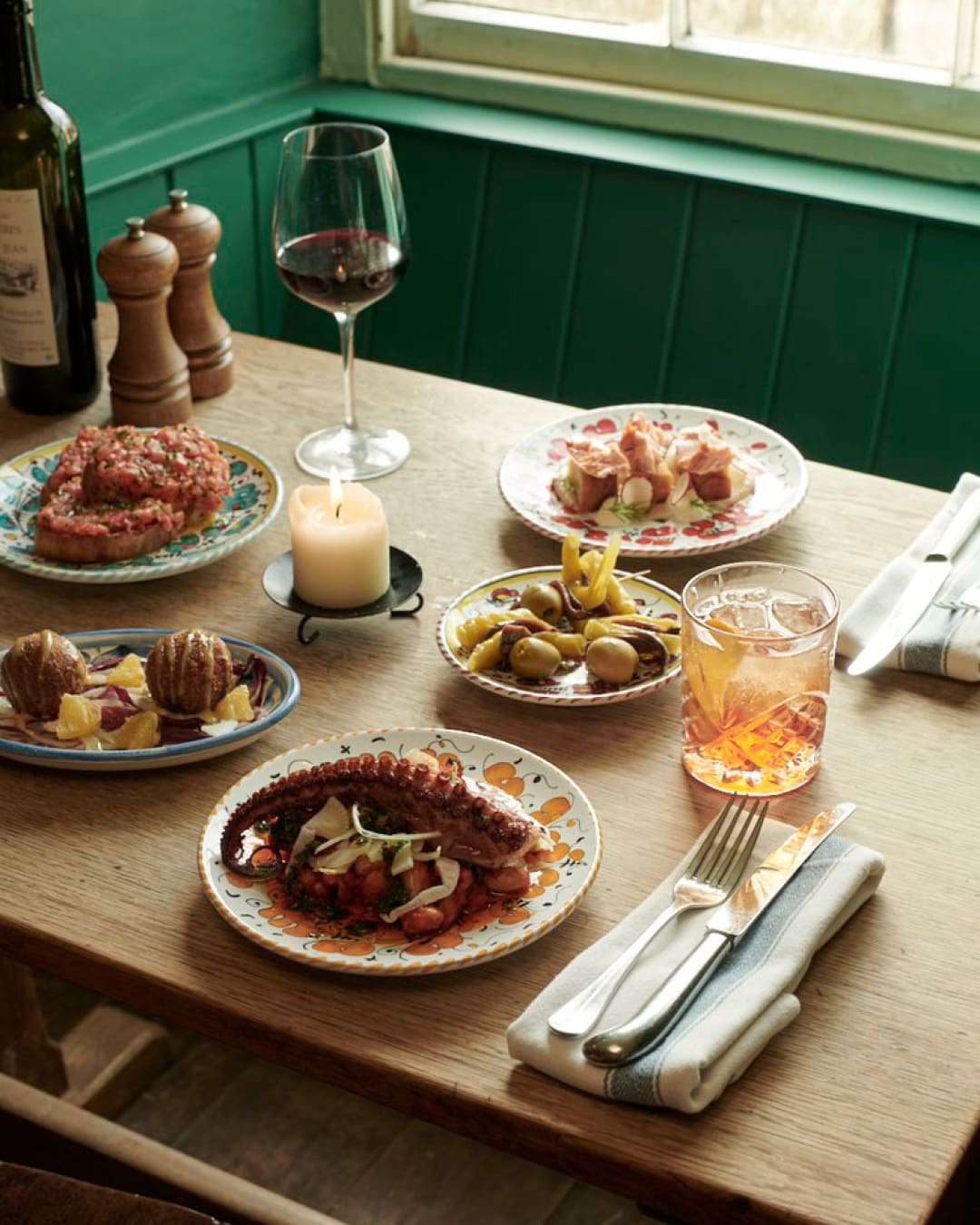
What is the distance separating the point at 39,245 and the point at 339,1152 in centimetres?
122

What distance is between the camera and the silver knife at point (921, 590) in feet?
3.99

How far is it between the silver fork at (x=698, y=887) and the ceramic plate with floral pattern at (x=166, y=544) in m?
0.56

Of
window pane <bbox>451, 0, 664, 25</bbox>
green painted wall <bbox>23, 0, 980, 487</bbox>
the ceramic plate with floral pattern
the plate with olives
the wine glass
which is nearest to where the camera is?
the plate with olives

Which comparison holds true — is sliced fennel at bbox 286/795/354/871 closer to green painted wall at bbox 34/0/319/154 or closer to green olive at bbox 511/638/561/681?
green olive at bbox 511/638/561/681

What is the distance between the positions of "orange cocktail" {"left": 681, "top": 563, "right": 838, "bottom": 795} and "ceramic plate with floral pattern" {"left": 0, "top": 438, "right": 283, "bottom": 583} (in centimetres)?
49

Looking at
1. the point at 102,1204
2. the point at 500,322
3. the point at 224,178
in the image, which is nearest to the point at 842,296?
the point at 500,322

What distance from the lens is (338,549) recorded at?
124cm

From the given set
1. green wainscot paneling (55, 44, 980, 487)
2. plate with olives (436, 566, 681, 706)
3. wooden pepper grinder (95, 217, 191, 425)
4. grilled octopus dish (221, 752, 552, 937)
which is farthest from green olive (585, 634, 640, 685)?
green wainscot paneling (55, 44, 980, 487)

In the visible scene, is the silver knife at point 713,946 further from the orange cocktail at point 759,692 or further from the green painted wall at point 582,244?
the green painted wall at point 582,244

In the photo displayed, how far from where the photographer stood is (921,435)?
2.29 metres

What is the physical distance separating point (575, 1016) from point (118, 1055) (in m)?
1.41

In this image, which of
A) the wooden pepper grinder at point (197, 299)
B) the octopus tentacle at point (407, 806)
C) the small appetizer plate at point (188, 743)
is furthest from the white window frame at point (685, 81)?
the octopus tentacle at point (407, 806)

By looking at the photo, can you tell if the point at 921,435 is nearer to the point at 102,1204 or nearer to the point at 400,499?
the point at 400,499

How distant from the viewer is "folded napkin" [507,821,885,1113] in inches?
32.2
